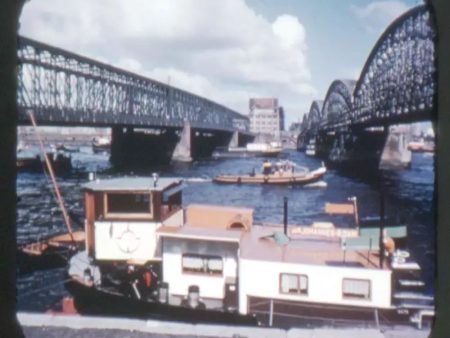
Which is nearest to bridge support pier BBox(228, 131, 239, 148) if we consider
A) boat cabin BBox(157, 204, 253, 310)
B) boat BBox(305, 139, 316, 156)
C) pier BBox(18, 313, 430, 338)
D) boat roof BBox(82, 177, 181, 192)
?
boat BBox(305, 139, 316, 156)

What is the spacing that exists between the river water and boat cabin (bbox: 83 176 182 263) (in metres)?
2.12

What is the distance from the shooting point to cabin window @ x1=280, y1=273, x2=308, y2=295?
8.90m

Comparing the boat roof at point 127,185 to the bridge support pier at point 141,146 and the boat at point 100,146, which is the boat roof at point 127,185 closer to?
the bridge support pier at point 141,146

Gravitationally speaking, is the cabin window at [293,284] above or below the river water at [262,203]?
above

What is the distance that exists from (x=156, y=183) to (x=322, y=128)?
45.9 metres

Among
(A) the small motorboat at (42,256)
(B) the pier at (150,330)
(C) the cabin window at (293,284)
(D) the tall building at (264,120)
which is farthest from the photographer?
(D) the tall building at (264,120)

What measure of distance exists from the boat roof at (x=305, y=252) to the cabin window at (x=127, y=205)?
2.36 m

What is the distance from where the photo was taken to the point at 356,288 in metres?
8.79

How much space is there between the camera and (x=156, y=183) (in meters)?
10.8

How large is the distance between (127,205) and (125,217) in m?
0.30

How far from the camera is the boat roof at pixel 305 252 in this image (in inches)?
358

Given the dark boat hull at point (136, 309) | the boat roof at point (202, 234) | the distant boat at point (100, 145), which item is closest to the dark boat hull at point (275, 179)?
the dark boat hull at point (136, 309)

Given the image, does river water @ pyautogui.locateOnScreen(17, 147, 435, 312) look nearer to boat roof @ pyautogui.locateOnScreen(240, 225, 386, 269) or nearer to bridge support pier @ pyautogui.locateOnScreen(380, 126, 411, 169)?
bridge support pier @ pyautogui.locateOnScreen(380, 126, 411, 169)

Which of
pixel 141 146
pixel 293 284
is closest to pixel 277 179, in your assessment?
pixel 141 146
